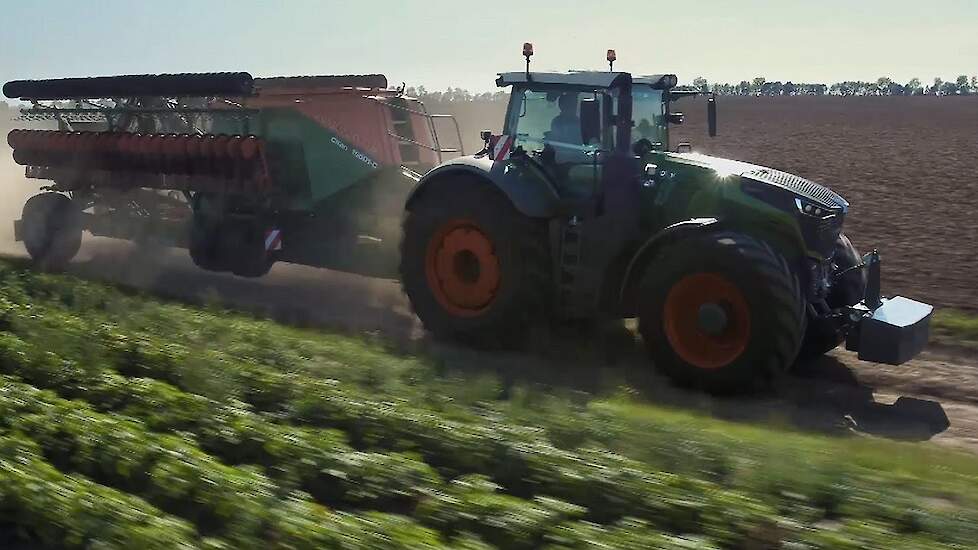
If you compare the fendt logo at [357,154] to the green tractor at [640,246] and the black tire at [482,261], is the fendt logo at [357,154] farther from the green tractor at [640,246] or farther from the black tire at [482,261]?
the green tractor at [640,246]

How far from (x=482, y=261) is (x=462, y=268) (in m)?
0.32

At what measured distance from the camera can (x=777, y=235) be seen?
26.2ft

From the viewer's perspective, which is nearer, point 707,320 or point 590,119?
point 707,320

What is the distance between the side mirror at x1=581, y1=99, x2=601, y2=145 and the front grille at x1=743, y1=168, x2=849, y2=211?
1255 millimetres

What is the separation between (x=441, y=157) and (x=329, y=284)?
2132 millimetres

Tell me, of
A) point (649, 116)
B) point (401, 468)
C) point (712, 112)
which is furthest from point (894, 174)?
point (401, 468)

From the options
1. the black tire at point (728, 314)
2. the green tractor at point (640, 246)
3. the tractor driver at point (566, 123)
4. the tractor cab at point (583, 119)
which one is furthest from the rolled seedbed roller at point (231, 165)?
the black tire at point (728, 314)

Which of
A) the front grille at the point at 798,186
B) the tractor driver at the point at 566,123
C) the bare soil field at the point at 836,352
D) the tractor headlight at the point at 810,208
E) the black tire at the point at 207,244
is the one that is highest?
the tractor driver at the point at 566,123

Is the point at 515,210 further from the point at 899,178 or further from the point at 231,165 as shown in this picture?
the point at 899,178

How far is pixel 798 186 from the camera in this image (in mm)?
8312

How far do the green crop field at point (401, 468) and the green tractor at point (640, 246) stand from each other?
0.91 meters

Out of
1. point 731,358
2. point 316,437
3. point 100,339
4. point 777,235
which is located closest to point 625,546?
point 316,437

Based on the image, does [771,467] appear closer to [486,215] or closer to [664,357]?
[664,357]

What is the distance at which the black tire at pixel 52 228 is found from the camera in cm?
1372
